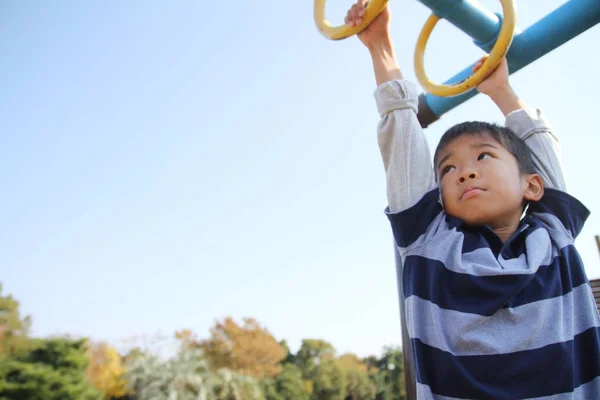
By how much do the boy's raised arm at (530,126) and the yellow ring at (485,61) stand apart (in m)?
0.09

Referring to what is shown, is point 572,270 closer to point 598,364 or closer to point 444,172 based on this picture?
point 598,364

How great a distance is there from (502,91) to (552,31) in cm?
16

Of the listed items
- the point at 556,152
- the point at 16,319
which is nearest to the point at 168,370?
the point at 16,319

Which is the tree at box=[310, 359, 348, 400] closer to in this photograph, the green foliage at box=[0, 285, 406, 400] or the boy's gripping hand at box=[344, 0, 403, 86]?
the green foliage at box=[0, 285, 406, 400]

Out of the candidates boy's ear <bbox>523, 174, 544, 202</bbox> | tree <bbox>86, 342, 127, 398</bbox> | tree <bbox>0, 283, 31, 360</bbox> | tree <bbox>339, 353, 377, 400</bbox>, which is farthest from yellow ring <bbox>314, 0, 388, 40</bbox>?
tree <bbox>339, 353, 377, 400</bbox>

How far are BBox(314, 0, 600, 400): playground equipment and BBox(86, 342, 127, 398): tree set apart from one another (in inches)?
785

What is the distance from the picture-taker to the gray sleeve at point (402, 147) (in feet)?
2.65

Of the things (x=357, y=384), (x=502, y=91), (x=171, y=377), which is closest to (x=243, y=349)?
(x=171, y=377)

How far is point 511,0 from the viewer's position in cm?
92

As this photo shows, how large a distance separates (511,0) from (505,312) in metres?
0.64

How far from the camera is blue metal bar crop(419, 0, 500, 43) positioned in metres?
1.04

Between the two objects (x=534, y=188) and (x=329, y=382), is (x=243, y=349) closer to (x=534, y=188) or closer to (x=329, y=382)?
(x=329, y=382)

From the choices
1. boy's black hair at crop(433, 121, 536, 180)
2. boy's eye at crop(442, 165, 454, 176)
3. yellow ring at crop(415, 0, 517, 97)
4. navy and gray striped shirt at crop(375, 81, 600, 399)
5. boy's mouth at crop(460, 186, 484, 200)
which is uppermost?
yellow ring at crop(415, 0, 517, 97)

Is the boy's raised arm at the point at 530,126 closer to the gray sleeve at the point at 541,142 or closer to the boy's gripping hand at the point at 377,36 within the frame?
the gray sleeve at the point at 541,142
